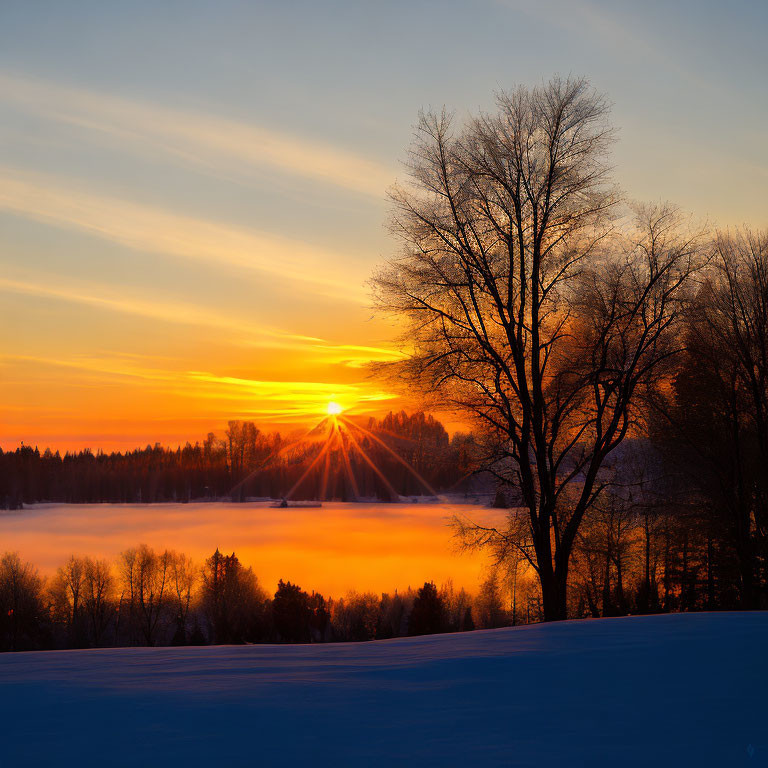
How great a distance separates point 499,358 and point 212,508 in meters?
123

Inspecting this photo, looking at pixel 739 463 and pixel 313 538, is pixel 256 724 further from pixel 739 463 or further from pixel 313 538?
pixel 313 538

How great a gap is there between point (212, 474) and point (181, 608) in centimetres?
9108

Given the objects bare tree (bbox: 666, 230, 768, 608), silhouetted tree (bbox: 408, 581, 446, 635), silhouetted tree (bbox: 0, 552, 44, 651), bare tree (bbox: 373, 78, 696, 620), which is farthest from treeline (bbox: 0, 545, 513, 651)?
bare tree (bbox: 373, 78, 696, 620)

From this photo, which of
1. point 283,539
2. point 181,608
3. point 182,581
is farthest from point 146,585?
point 283,539

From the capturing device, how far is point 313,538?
8794 cm

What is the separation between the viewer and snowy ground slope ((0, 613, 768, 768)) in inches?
135

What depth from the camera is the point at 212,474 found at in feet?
473

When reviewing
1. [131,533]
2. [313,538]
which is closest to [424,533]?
[313,538]

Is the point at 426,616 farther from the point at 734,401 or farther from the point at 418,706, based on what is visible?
the point at 418,706

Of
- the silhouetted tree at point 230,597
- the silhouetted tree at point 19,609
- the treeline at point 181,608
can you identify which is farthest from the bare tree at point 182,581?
the silhouetted tree at point 19,609

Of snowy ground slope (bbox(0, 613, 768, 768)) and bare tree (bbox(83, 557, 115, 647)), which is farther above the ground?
snowy ground slope (bbox(0, 613, 768, 768))

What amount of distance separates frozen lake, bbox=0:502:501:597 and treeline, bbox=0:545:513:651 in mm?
5349

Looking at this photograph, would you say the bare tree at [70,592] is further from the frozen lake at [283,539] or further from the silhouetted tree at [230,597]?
the silhouetted tree at [230,597]

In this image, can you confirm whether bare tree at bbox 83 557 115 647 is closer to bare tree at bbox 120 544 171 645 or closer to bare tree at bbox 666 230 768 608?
bare tree at bbox 120 544 171 645
